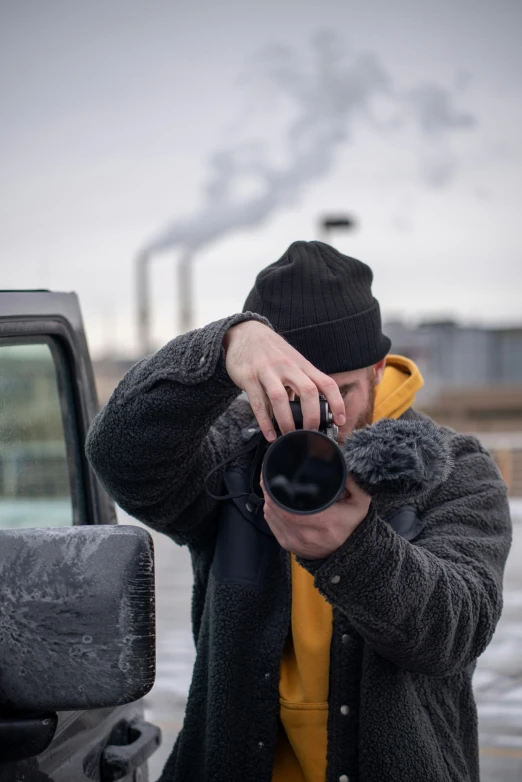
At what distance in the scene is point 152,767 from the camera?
4.57 m

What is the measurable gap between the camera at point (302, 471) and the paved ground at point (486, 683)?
3786 mm

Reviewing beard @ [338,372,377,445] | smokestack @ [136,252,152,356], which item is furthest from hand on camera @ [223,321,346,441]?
smokestack @ [136,252,152,356]

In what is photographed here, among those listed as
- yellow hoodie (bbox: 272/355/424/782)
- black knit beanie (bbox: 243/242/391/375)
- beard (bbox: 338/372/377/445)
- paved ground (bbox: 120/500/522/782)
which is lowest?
paved ground (bbox: 120/500/522/782)

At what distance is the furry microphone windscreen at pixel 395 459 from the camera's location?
130 cm

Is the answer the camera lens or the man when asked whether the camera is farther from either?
the man

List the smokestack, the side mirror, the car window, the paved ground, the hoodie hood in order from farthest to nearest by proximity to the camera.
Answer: the smokestack, the paved ground, the hoodie hood, the car window, the side mirror

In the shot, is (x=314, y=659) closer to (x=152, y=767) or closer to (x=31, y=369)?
(x=31, y=369)

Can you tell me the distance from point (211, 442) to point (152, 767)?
3.27 m

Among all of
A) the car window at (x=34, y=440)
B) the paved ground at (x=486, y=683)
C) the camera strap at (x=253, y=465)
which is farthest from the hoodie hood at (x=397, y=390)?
the paved ground at (x=486, y=683)

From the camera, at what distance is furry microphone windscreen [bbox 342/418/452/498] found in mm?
1302

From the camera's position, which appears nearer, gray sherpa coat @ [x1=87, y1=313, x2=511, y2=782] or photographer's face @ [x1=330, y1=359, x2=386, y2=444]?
gray sherpa coat @ [x1=87, y1=313, x2=511, y2=782]

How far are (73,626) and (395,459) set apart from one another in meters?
0.55

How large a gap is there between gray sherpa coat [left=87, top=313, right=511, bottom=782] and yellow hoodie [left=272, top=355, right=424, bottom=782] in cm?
5

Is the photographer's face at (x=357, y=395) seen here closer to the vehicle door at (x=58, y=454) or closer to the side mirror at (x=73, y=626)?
the vehicle door at (x=58, y=454)
